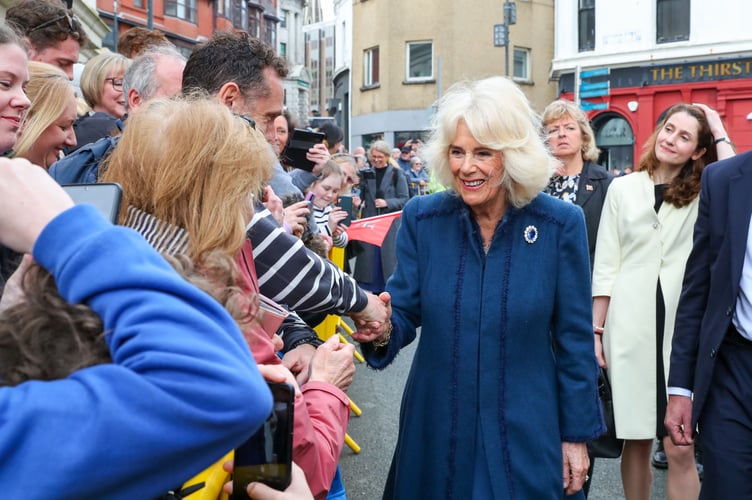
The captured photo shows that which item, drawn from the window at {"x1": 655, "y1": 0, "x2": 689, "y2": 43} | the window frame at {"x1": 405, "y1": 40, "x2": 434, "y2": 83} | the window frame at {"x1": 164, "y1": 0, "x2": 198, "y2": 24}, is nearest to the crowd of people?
the window at {"x1": 655, "y1": 0, "x2": 689, "y2": 43}

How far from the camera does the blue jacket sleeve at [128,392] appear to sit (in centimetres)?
94

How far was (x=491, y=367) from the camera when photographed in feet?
9.57

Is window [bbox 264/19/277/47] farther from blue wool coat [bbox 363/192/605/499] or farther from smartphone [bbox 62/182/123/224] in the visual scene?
smartphone [bbox 62/182/123/224]

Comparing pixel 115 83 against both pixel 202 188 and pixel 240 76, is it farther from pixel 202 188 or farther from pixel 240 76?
pixel 202 188

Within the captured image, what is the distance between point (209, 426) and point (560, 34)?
28.9 meters

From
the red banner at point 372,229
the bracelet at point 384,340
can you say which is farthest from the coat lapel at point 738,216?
the red banner at point 372,229

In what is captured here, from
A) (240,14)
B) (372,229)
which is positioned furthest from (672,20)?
(240,14)

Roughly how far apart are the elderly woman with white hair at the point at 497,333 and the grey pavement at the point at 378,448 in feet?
6.59

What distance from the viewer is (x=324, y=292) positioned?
2355 millimetres

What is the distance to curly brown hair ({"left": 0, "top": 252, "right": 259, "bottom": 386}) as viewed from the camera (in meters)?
1.06

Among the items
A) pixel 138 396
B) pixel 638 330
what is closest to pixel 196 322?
pixel 138 396

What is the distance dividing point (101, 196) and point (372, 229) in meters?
6.89

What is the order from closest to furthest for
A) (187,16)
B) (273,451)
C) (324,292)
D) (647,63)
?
1. (273,451)
2. (324,292)
3. (647,63)
4. (187,16)

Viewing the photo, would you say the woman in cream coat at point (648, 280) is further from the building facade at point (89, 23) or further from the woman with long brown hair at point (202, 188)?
the building facade at point (89, 23)
